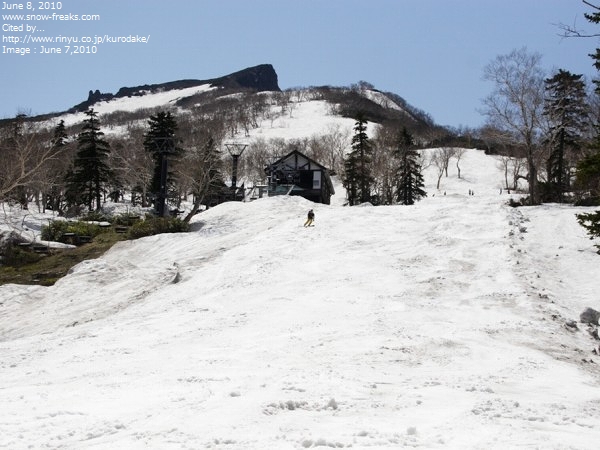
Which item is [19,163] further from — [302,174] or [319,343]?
[302,174]

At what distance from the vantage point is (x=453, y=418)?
6664mm

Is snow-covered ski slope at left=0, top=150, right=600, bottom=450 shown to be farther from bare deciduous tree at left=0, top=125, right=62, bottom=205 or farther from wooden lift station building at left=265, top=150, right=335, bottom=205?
wooden lift station building at left=265, top=150, right=335, bottom=205

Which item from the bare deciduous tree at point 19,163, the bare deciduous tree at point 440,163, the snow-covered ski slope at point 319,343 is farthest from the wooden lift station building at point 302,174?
the snow-covered ski slope at point 319,343

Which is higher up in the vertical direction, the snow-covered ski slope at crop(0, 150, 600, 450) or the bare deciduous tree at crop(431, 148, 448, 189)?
the bare deciduous tree at crop(431, 148, 448, 189)

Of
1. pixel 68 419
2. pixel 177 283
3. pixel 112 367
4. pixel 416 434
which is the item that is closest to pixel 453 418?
pixel 416 434

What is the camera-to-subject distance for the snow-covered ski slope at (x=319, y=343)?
634cm

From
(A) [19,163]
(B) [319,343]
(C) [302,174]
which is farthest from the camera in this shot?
(C) [302,174]

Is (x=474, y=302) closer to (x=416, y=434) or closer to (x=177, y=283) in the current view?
(x=416, y=434)

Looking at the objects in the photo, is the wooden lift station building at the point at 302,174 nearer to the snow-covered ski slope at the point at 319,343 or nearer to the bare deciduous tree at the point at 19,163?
the bare deciduous tree at the point at 19,163

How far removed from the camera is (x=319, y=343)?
36.6ft

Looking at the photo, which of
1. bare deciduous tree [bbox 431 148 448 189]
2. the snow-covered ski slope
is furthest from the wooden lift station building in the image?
the snow-covered ski slope

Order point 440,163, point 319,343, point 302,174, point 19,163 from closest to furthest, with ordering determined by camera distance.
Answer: point 319,343, point 19,163, point 302,174, point 440,163

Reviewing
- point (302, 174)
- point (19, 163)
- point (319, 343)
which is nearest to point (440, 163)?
point (302, 174)

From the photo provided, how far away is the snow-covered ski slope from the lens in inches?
249
